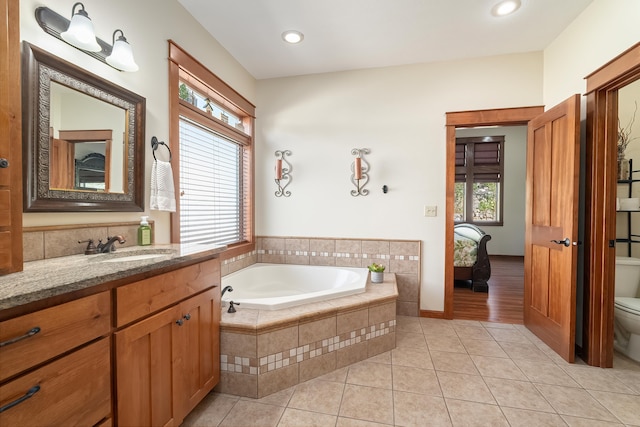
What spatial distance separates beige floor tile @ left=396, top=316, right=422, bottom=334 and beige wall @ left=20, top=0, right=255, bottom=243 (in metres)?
2.19

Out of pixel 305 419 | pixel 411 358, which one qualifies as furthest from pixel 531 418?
pixel 305 419

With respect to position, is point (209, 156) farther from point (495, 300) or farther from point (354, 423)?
point (495, 300)

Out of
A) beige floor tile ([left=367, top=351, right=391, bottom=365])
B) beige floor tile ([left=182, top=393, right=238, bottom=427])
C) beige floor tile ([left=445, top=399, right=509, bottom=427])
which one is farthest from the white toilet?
beige floor tile ([left=182, top=393, right=238, bottom=427])

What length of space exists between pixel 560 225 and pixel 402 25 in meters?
2.01

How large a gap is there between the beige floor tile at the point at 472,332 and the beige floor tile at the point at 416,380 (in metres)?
0.77

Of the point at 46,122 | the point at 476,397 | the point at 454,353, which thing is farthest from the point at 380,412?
the point at 46,122

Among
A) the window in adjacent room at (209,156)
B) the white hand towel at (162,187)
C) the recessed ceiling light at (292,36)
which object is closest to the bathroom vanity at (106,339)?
the white hand towel at (162,187)

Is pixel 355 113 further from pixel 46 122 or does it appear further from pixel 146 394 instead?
pixel 146 394

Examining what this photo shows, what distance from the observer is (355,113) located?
3.04m

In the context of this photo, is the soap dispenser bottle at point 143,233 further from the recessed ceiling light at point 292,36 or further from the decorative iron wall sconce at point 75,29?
the recessed ceiling light at point 292,36

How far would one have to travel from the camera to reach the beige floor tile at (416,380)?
5.72 ft

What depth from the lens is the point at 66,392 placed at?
84cm

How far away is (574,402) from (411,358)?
3.05ft

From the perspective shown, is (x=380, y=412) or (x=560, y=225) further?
(x=560, y=225)
